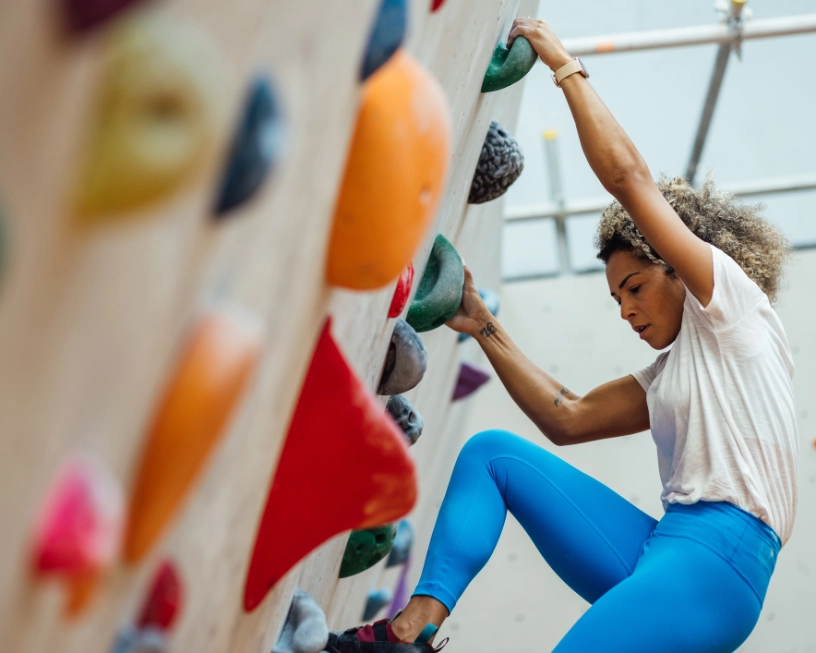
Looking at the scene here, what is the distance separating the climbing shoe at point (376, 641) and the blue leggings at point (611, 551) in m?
0.07

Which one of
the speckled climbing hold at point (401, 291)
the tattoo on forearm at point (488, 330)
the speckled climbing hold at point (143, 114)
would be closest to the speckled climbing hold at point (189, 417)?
the speckled climbing hold at point (143, 114)

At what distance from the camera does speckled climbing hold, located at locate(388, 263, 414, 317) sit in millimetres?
1150

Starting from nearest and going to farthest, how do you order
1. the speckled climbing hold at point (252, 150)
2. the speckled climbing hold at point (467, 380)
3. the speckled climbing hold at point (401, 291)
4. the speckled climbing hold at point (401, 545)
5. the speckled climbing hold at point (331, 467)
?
the speckled climbing hold at point (252, 150), the speckled climbing hold at point (331, 467), the speckled climbing hold at point (401, 291), the speckled climbing hold at point (401, 545), the speckled climbing hold at point (467, 380)

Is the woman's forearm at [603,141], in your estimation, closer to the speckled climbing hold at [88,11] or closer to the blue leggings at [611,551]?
the blue leggings at [611,551]

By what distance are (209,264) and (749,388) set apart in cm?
106

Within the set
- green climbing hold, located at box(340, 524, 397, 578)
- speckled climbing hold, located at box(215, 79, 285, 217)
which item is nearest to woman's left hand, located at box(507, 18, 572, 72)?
green climbing hold, located at box(340, 524, 397, 578)

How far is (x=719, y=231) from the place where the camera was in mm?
1521

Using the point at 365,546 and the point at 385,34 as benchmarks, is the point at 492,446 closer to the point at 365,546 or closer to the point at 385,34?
the point at 365,546

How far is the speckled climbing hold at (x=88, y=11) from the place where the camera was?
12.4 inches

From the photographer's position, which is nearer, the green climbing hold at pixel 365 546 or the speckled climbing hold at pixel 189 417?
the speckled climbing hold at pixel 189 417

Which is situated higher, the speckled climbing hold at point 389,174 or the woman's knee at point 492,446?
the speckled climbing hold at point 389,174

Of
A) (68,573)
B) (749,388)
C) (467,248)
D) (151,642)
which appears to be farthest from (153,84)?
(467,248)

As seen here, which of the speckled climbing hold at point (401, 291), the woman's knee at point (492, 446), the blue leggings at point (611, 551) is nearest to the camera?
the speckled climbing hold at point (401, 291)

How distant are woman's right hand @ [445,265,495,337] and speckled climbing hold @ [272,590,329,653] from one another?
64 centimetres
